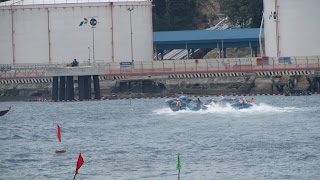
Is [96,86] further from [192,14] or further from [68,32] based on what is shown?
[192,14]

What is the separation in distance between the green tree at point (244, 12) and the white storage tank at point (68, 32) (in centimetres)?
3798

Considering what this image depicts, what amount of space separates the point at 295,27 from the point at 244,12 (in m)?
39.4

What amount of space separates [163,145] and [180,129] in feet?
33.5

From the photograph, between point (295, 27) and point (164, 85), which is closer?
point (164, 85)

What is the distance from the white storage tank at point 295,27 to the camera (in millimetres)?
108375

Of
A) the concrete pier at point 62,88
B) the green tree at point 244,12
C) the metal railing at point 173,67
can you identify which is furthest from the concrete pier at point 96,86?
the green tree at point 244,12

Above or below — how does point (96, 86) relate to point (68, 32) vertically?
below

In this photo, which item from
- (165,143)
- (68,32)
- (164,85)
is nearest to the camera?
(165,143)

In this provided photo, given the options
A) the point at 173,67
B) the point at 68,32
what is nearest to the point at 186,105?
the point at 173,67

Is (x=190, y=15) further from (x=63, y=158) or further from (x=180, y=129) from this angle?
(x=63, y=158)

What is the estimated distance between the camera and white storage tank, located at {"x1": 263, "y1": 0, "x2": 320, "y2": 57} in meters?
108

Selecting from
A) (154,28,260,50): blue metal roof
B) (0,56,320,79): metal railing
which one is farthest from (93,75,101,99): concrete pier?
(154,28,260,50): blue metal roof

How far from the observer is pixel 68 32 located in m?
116

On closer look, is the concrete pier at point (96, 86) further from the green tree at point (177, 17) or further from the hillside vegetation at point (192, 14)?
the green tree at point (177, 17)
